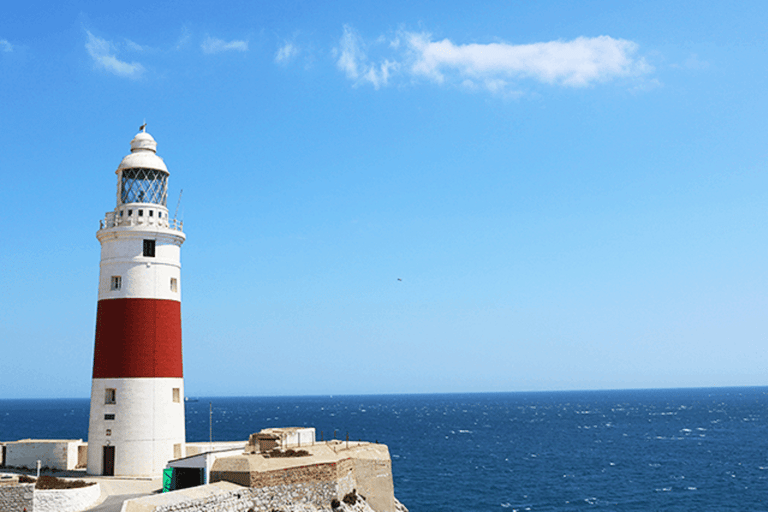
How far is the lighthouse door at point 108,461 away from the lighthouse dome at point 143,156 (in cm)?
1218

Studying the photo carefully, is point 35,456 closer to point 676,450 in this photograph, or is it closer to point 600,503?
point 600,503

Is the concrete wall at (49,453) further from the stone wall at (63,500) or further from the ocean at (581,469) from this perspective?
the ocean at (581,469)

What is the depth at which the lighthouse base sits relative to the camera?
28.1m

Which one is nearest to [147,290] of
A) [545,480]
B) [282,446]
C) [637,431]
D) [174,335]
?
[174,335]

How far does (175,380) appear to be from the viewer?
29562 mm

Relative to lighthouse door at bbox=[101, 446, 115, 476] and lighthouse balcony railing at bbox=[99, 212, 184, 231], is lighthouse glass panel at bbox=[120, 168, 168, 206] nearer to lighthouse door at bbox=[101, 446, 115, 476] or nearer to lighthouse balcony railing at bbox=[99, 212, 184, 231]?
lighthouse balcony railing at bbox=[99, 212, 184, 231]

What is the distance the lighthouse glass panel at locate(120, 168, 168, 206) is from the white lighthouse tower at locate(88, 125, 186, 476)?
0.14ft

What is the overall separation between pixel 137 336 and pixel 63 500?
8.19m

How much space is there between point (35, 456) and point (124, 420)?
671cm

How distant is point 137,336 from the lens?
28.7 metres

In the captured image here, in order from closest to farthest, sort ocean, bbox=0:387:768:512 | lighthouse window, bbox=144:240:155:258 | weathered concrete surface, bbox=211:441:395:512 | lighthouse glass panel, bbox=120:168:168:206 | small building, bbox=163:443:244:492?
weathered concrete surface, bbox=211:441:395:512 → small building, bbox=163:443:244:492 → lighthouse window, bbox=144:240:155:258 → lighthouse glass panel, bbox=120:168:168:206 → ocean, bbox=0:387:768:512

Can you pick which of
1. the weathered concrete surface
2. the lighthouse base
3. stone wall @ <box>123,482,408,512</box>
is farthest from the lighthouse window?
stone wall @ <box>123,482,408,512</box>

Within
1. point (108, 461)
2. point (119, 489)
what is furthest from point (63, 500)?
point (108, 461)

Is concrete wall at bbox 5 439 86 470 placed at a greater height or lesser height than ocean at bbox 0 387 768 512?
greater
